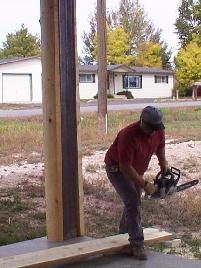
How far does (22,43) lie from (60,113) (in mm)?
63868

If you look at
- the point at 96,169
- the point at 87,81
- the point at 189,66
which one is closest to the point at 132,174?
the point at 96,169

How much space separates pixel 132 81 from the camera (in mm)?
64125

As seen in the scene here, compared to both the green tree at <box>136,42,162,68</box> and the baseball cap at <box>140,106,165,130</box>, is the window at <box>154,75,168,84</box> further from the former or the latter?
the baseball cap at <box>140,106,165,130</box>

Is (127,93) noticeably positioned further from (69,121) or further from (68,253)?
(68,253)

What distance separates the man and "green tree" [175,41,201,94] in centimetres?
5547

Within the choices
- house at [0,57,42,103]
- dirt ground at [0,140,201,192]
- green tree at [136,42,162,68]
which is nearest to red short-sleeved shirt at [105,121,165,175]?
dirt ground at [0,140,201,192]

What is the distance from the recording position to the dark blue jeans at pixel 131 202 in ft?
19.4

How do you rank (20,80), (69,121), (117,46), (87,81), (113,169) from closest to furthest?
(113,169) → (69,121) → (20,80) → (87,81) → (117,46)

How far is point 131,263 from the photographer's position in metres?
5.98

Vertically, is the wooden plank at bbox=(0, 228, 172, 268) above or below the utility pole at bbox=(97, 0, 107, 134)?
below

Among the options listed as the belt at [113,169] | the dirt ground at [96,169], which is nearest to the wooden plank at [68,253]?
the belt at [113,169]

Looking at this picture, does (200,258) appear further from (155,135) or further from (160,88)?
(160,88)

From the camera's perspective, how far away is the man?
5.57 m

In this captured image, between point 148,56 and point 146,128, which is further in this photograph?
point 148,56
